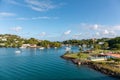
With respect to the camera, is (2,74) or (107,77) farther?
(2,74)

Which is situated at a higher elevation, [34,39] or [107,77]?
[34,39]

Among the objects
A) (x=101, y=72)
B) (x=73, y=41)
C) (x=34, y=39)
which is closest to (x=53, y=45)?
(x=34, y=39)

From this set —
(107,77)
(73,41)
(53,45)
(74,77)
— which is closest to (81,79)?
(74,77)

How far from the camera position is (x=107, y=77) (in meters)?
32.1

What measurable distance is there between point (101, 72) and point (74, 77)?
568 centimetres

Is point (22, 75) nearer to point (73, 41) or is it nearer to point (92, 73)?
point (92, 73)

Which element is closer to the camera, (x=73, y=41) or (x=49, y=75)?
(x=49, y=75)

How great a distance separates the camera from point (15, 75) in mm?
33938

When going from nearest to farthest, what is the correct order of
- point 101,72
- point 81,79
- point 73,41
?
point 81,79 → point 101,72 → point 73,41

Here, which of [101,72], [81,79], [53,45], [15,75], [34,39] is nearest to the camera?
[81,79]

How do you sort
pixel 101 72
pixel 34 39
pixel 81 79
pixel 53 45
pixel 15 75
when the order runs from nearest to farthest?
pixel 81 79, pixel 15 75, pixel 101 72, pixel 53 45, pixel 34 39

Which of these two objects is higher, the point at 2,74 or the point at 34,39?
the point at 34,39

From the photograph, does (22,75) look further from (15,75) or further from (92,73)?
(92,73)

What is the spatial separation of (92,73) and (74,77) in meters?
4.06
